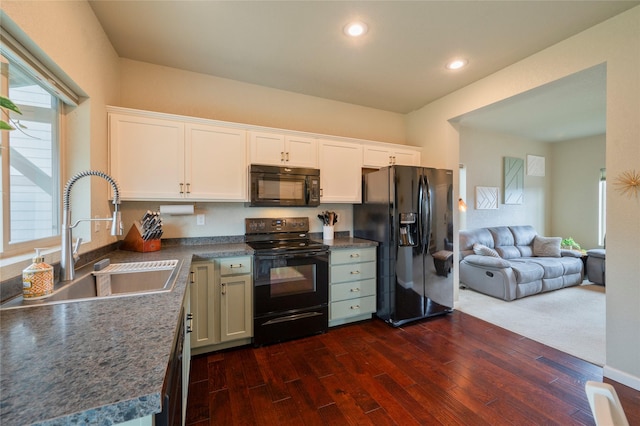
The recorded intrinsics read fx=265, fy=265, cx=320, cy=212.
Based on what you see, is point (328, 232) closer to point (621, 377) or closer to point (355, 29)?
point (355, 29)

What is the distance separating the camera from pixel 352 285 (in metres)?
2.93

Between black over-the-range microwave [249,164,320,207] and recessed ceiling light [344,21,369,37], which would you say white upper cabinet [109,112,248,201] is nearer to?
black over-the-range microwave [249,164,320,207]

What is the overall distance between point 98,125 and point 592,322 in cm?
524

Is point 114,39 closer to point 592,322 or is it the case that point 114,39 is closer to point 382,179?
point 382,179

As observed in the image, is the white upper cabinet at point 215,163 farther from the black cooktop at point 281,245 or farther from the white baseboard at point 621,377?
the white baseboard at point 621,377

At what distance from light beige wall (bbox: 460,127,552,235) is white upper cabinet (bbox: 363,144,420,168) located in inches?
69.1

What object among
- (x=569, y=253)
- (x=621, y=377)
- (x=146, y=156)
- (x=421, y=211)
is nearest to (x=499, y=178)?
(x=569, y=253)

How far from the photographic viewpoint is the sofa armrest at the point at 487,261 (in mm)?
3715

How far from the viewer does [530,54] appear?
2.46 m

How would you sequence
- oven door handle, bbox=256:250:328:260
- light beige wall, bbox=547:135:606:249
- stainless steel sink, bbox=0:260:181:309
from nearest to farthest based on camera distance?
stainless steel sink, bbox=0:260:181:309
oven door handle, bbox=256:250:328:260
light beige wall, bbox=547:135:606:249

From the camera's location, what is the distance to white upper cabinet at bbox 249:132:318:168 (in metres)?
2.75

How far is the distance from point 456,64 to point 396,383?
2946 millimetres

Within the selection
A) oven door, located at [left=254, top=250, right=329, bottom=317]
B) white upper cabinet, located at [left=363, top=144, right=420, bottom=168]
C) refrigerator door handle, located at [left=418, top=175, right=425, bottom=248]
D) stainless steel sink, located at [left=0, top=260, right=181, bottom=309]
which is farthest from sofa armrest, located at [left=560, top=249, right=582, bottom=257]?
stainless steel sink, located at [left=0, top=260, right=181, bottom=309]

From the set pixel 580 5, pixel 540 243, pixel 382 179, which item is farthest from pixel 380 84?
pixel 540 243
